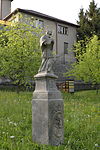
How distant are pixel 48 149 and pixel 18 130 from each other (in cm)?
130

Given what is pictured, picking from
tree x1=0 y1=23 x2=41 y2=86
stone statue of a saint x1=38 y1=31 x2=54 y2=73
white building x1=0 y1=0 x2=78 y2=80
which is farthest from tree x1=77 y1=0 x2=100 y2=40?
stone statue of a saint x1=38 y1=31 x2=54 y2=73

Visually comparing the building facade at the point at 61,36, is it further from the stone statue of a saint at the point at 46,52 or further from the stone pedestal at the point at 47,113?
the stone pedestal at the point at 47,113

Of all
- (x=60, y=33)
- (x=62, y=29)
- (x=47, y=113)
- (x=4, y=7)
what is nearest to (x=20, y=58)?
(x=47, y=113)

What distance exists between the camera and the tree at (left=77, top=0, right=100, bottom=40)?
30.3 metres

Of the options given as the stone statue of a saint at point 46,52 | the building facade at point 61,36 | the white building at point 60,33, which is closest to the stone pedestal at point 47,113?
the stone statue of a saint at point 46,52

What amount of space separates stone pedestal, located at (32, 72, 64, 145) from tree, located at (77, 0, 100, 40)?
2792 cm

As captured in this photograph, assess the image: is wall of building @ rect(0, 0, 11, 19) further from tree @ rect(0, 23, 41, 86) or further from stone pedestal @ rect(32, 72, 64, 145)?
stone pedestal @ rect(32, 72, 64, 145)

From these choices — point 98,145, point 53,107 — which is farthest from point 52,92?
point 98,145

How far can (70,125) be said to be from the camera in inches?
192

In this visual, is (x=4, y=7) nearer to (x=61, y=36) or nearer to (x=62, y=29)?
(x=62, y=29)

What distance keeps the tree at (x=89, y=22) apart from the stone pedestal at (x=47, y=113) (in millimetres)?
27919

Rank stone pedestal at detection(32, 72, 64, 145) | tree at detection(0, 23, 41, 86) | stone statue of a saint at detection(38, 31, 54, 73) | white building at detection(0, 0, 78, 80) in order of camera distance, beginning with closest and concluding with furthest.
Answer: stone pedestal at detection(32, 72, 64, 145) < stone statue of a saint at detection(38, 31, 54, 73) < tree at detection(0, 23, 41, 86) < white building at detection(0, 0, 78, 80)

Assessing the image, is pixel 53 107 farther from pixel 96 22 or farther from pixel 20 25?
pixel 96 22

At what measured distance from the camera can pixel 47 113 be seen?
140 inches
